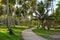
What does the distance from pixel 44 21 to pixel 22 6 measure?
10.6 meters

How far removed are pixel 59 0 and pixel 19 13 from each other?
17.3 meters

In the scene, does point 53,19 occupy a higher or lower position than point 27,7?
lower

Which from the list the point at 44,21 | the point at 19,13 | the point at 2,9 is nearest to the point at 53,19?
the point at 44,21

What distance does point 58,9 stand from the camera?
156 ft

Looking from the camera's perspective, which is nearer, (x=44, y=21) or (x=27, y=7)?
(x=44, y=21)

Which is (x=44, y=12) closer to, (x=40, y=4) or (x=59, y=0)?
(x=40, y=4)

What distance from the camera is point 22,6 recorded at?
178 feet

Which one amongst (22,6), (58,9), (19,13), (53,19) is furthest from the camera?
(19,13)

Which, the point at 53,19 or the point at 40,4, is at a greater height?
the point at 40,4

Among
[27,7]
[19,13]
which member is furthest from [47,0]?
[19,13]

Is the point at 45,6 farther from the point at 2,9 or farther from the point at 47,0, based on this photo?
the point at 2,9

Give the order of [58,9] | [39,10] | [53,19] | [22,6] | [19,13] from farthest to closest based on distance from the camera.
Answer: [19,13] < [22,6] < [58,9] < [53,19] < [39,10]

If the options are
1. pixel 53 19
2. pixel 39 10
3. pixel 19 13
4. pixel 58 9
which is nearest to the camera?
pixel 39 10

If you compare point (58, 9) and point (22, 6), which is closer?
point (58, 9)
